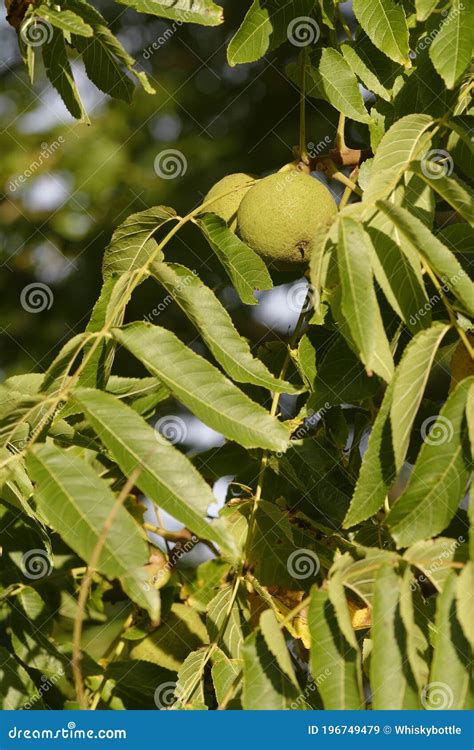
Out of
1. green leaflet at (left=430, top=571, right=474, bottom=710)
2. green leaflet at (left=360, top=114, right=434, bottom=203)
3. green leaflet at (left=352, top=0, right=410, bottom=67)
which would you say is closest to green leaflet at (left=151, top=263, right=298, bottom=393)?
green leaflet at (left=360, top=114, right=434, bottom=203)

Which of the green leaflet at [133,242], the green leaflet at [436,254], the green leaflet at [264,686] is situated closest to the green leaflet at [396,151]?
the green leaflet at [436,254]

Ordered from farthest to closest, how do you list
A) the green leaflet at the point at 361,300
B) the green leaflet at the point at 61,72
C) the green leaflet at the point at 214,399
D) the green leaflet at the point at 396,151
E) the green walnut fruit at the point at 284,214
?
the green leaflet at the point at 61,72 < the green walnut fruit at the point at 284,214 < the green leaflet at the point at 396,151 < the green leaflet at the point at 214,399 < the green leaflet at the point at 361,300

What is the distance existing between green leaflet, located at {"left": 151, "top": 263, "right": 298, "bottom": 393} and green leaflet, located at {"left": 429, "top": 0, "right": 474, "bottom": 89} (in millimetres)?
653

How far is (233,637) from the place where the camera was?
1.87m

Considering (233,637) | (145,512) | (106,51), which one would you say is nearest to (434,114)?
(106,51)

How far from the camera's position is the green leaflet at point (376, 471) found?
149 cm

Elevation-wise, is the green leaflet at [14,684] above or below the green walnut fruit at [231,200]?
below

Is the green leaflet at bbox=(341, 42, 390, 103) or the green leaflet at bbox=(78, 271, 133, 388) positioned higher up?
the green leaflet at bbox=(341, 42, 390, 103)

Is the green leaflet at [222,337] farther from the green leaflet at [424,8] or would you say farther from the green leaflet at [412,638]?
the green leaflet at [424,8]

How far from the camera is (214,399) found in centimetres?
156

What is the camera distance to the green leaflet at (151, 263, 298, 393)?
171cm

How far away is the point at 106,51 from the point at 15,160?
1.88 m

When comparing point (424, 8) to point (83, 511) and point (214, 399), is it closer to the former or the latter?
point (214, 399)

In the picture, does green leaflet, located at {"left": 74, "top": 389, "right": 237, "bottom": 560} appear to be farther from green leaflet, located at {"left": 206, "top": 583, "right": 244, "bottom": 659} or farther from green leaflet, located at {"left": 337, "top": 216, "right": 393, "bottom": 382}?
green leaflet, located at {"left": 206, "top": 583, "right": 244, "bottom": 659}
